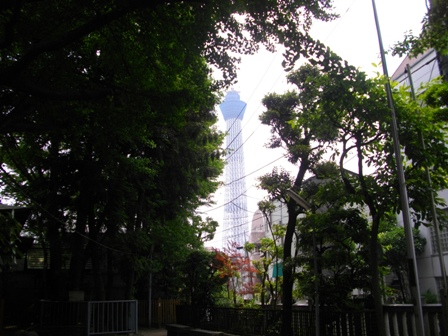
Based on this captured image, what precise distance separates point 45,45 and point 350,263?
8627mm

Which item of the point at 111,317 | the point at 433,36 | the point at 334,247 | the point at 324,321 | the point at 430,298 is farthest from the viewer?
the point at 430,298

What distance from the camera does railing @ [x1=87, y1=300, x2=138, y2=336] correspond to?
48.3ft

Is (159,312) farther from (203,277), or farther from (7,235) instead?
(7,235)

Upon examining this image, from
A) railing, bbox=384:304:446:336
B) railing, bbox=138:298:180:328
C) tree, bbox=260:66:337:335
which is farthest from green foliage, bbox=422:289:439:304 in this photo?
railing, bbox=138:298:180:328

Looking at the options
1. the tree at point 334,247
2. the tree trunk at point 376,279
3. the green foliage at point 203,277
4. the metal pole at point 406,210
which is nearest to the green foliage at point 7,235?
the tree at point 334,247

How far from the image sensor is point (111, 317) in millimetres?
15016

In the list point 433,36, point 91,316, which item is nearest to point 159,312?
point 91,316

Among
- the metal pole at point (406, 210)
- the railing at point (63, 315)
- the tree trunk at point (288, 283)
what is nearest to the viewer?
the metal pole at point (406, 210)

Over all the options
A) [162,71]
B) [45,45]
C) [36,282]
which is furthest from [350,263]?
[36,282]

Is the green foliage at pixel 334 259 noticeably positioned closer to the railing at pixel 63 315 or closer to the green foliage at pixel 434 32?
the green foliage at pixel 434 32

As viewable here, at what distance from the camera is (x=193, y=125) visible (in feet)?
60.5

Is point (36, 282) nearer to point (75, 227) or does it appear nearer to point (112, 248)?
point (75, 227)

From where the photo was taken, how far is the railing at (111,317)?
579 inches

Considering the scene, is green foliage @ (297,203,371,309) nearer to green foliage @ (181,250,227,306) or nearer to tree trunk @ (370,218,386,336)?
tree trunk @ (370,218,386,336)
